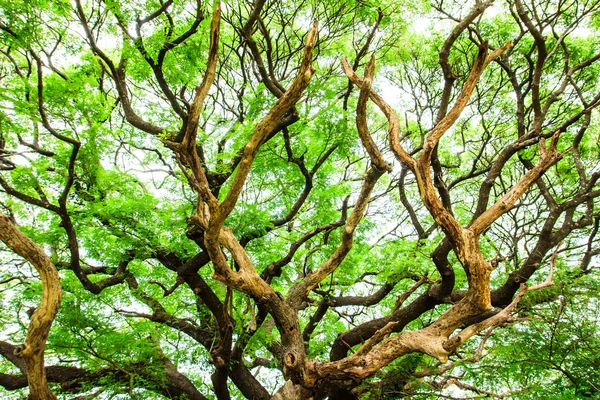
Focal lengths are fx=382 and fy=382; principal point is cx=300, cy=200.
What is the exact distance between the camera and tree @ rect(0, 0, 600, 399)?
4625 millimetres

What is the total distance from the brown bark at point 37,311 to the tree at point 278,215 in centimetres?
2

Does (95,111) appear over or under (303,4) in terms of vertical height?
under

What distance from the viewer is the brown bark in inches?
169

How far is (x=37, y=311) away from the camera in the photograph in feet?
14.2

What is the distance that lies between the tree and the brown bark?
0.8 inches

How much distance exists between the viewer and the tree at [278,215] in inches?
182

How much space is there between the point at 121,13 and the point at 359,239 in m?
6.53

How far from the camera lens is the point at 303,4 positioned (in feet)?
25.3

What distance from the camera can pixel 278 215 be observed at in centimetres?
868

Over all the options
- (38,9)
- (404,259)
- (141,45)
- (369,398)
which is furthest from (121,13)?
(369,398)

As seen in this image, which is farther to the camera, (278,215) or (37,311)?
(278,215)

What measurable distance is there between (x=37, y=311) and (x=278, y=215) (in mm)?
5088

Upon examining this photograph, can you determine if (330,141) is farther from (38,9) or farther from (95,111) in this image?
(38,9)

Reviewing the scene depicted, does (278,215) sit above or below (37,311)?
above
